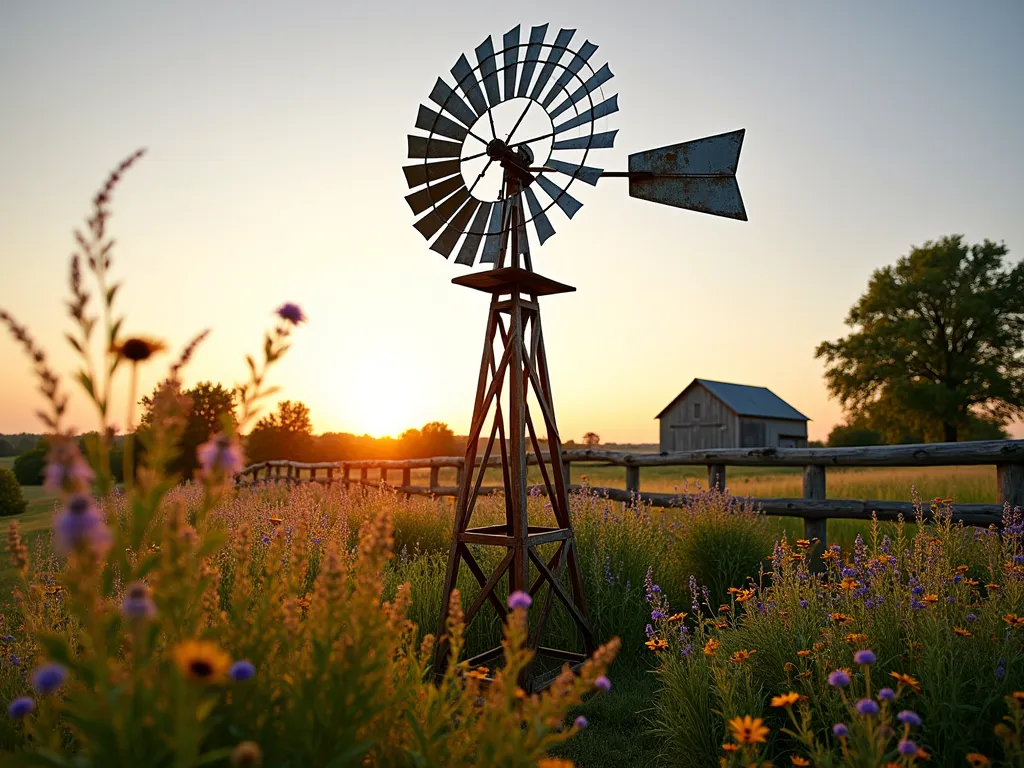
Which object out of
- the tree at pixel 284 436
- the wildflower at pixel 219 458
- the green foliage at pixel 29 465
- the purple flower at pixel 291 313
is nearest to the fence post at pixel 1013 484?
the purple flower at pixel 291 313

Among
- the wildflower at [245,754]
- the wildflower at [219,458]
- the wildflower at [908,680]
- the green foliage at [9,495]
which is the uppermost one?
the wildflower at [219,458]

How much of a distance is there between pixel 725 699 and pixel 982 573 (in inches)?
146

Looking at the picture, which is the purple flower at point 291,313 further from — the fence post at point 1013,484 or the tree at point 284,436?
the tree at point 284,436

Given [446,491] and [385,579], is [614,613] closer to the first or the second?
[385,579]

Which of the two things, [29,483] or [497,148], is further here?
[29,483]

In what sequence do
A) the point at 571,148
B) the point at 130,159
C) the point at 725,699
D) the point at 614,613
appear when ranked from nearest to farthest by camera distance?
the point at 130,159 → the point at 725,699 → the point at 571,148 → the point at 614,613

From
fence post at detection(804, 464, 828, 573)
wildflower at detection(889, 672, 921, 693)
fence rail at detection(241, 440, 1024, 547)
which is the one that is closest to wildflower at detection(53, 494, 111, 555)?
wildflower at detection(889, 672, 921, 693)

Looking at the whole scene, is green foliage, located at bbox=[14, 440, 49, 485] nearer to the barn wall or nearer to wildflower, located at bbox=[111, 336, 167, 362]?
the barn wall

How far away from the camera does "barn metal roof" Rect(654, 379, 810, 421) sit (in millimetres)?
35031

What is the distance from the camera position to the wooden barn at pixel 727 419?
34469 millimetres

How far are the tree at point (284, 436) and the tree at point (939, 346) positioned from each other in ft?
76.0

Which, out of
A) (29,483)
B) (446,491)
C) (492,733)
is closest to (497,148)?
(492,733)

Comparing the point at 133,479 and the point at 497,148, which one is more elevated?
the point at 497,148

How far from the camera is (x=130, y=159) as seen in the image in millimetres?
1658
